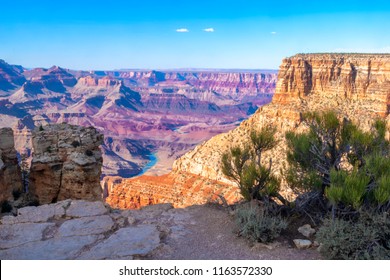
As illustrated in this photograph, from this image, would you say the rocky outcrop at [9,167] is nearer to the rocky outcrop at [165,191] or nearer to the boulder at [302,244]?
the boulder at [302,244]

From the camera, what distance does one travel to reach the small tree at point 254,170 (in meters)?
10.9

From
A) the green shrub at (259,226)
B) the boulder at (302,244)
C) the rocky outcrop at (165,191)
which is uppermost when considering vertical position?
the green shrub at (259,226)

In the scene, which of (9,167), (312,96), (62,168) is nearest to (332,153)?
(62,168)

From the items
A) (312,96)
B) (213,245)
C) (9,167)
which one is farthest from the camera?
(312,96)

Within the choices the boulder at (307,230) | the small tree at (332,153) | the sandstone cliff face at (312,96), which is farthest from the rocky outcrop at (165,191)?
the boulder at (307,230)

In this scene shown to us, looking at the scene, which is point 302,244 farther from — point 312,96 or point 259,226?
point 312,96

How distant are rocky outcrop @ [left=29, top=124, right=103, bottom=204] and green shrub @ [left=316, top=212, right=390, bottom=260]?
10.9 m

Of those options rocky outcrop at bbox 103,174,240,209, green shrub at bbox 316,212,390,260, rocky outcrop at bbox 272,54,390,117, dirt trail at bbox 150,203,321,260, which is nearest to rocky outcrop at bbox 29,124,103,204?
dirt trail at bbox 150,203,321,260

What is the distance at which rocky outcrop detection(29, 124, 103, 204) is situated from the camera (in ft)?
52.7

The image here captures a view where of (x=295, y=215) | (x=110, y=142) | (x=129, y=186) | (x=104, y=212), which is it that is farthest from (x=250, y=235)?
(x=110, y=142)

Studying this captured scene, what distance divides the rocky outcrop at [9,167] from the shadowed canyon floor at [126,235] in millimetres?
4122

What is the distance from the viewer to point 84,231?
10141mm

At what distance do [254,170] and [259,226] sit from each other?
218cm

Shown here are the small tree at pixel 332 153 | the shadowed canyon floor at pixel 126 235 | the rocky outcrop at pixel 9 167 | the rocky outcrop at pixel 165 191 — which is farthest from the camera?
the rocky outcrop at pixel 165 191
